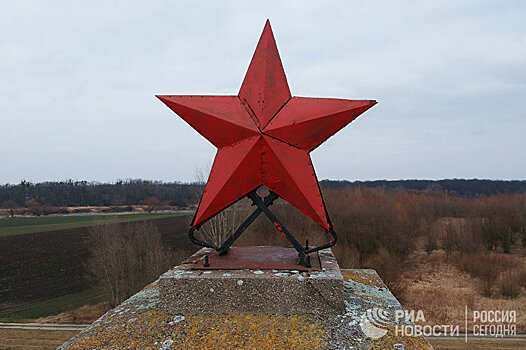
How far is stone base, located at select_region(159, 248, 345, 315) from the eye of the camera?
12.3 ft

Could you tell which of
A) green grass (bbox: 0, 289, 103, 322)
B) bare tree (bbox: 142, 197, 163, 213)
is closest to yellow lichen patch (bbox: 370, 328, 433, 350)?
green grass (bbox: 0, 289, 103, 322)

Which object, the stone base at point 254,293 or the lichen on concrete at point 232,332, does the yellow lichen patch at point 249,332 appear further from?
the stone base at point 254,293

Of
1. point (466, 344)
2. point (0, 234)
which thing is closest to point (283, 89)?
point (466, 344)

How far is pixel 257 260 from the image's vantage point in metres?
4.46

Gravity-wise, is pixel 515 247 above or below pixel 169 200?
below

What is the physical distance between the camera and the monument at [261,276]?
131 inches

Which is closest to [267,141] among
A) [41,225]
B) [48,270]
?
[48,270]

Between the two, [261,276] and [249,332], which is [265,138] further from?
[249,332]

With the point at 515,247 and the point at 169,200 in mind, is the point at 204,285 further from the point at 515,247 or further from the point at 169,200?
the point at 169,200

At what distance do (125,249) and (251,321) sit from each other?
1181 inches

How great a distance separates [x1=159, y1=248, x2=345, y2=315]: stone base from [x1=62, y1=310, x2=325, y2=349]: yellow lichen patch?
0.11 meters

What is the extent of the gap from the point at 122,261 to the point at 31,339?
10.8 meters

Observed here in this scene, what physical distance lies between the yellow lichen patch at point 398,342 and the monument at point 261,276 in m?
0.01

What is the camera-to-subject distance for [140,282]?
28266 mm
